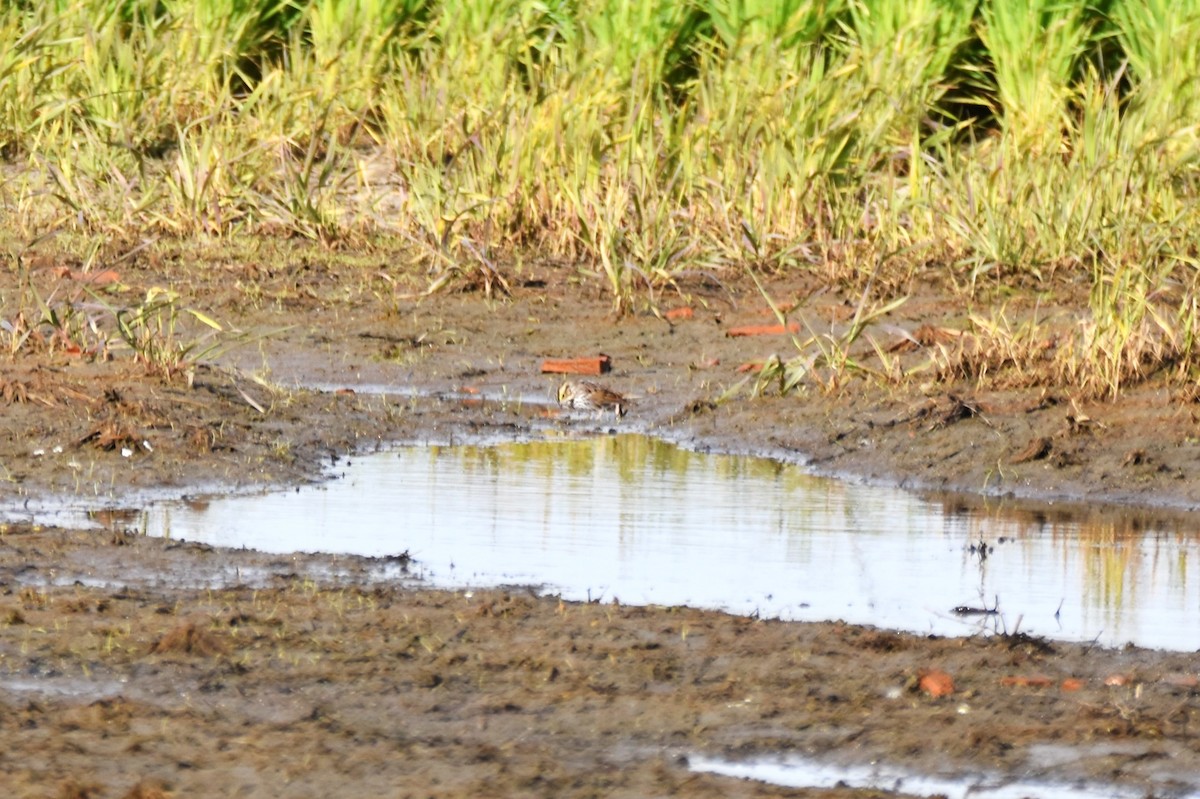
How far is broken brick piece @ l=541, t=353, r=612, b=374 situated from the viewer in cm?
795

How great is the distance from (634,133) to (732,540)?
169 inches

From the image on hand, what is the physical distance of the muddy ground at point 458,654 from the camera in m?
3.32

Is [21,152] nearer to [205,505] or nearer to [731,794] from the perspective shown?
[205,505]

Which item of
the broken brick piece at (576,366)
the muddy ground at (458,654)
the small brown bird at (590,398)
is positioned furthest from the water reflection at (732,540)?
the broken brick piece at (576,366)

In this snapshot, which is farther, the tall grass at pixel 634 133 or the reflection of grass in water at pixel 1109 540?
the tall grass at pixel 634 133

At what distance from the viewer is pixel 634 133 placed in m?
9.34

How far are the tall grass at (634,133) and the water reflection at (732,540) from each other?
206 cm

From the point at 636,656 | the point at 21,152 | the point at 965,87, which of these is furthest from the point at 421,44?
the point at 636,656

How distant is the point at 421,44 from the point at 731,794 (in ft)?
28.1

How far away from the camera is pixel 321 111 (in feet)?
34.5

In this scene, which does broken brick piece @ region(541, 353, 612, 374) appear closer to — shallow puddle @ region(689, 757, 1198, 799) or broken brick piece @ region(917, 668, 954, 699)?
broken brick piece @ region(917, 668, 954, 699)

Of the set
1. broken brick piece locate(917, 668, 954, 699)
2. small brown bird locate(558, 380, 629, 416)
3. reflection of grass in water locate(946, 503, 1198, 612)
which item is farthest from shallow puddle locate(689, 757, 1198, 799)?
small brown bird locate(558, 380, 629, 416)

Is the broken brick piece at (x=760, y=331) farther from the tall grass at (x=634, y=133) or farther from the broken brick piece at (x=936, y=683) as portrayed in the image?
the broken brick piece at (x=936, y=683)

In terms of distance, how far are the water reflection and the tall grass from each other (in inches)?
81.1
